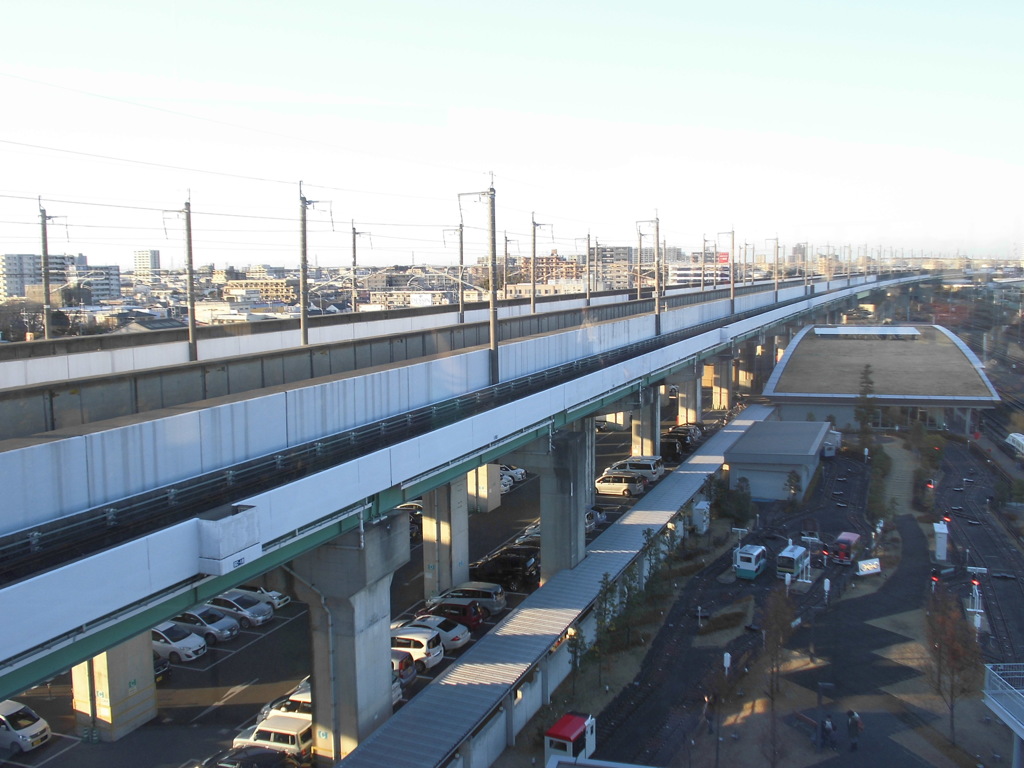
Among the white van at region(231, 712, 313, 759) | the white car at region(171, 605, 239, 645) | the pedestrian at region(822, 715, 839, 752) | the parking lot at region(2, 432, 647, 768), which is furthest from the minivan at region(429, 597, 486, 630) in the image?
the pedestrian at region(822, 715, 839, 752)

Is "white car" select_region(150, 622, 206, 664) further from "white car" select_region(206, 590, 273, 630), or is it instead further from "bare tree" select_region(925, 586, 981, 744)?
"bare tree" select_region(925, 586, 981, 744)

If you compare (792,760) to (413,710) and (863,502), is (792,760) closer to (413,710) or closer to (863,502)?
(413,710)

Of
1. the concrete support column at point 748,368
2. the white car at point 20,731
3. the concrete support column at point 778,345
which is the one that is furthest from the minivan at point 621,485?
the concrete support column at point 778,345

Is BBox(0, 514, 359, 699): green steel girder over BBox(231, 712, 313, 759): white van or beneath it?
over

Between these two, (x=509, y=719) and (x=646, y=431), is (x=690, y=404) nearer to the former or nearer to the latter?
(x=646, y=431)

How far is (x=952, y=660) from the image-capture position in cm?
1026

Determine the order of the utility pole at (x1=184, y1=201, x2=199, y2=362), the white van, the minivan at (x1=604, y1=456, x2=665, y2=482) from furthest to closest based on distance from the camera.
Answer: the minivan at (x1=604, y1=456, x2=665, y2=482) → the utility pole at (x1=184, y1=201, x2=199, y2=362) → the white van

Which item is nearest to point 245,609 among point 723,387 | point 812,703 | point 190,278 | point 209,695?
point 209,695

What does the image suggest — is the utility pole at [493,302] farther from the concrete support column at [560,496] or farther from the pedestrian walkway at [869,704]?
the pedestrian walkway at [869,704]

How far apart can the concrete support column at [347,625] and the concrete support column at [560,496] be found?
499 cm

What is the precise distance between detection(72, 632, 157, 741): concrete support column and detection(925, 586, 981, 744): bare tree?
369 inches

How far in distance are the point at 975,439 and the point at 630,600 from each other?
19297 mm

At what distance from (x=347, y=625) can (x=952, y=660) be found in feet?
23.5

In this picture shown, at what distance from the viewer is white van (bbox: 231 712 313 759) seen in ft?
30.0
